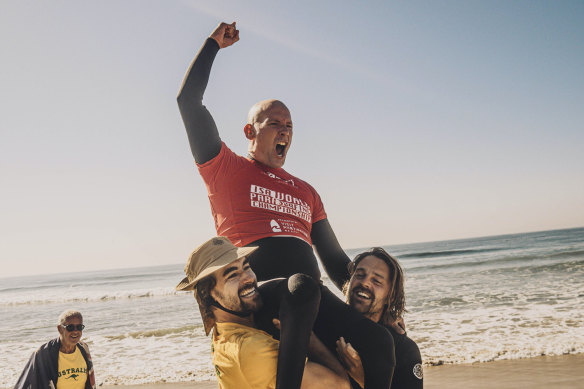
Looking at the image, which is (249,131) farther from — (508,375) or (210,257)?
(508,375)

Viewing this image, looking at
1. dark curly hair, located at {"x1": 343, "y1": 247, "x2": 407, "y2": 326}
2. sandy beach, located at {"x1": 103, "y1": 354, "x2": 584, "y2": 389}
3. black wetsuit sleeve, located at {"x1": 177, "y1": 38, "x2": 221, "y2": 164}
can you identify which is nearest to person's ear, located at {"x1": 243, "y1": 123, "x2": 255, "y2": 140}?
black wetsuit sleeve, located at {"x1": 177, "y1": 38, "x2": 221, "y2": 164}

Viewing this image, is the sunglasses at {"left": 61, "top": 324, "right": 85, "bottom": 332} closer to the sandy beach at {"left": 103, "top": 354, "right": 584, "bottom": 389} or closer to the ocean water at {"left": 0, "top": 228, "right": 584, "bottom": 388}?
the sandy beach at {"left": 103, "top": 354, "right": 584, "bottom": 389}

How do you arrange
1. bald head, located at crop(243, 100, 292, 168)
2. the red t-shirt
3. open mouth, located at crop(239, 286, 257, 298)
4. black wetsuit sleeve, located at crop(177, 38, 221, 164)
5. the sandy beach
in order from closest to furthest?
open mouth, located at crop(239, 286, 257, 298), black wetsuit sleeve, located at crop(177, 38, 221, 164), the red t-shirt, bald head, located at crop(243, 100, 292, 168), the sandy beach

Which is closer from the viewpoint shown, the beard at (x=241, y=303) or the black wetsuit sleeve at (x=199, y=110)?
the beard at (x=241, y=303)

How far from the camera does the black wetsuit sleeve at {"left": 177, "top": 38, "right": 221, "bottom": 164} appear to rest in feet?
7.54

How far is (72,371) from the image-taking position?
4.87m

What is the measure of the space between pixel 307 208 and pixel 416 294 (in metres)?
13.6

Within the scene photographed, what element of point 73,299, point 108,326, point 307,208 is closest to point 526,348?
point 307,208

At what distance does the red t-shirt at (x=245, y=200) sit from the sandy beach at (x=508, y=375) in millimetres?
4700

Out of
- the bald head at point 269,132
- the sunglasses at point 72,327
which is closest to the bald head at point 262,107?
the bald head at point 269,132

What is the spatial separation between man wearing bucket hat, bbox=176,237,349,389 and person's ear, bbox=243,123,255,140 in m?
0.79

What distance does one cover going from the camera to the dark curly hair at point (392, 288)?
2.75 metres

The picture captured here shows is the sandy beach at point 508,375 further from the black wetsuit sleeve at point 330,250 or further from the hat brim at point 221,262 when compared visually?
the hat brim at point 221,262

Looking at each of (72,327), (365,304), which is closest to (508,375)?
(365,304)
